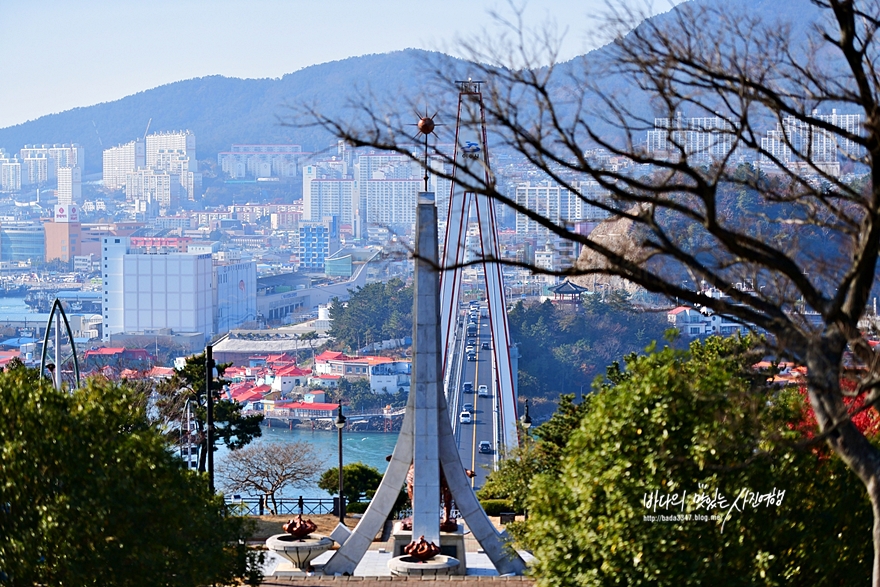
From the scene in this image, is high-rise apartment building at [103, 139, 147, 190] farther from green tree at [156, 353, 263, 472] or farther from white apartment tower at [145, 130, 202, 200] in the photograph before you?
green tree at [156, 353, 263, 472]

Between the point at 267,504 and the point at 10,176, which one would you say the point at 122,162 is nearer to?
the point at 10,176

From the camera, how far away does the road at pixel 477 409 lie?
3778 cm

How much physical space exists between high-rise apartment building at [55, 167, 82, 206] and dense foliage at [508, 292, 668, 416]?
11379 cm

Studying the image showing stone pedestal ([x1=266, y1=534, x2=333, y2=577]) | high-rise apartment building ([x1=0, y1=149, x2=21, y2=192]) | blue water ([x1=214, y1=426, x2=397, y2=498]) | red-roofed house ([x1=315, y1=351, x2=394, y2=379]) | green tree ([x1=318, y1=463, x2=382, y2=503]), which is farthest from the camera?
high-rise apartment building ([x1=0, y1=149, x2=21, y2=192])

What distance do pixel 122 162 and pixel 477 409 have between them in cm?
12659

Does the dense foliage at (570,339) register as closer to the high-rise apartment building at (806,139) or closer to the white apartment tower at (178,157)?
the high-rise apartment building at (806,139)

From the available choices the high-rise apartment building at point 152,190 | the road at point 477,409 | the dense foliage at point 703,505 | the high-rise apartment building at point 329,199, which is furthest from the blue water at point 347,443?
the high-rise apartment building at point 152,190

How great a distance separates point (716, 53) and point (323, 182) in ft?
440

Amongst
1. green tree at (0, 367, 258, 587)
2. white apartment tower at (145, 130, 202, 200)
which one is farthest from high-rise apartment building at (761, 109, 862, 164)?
white apartment tower at (145, 130, 202, 200)

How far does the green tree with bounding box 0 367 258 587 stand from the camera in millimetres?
5973

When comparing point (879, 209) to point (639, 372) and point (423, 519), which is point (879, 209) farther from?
point (423, 519)

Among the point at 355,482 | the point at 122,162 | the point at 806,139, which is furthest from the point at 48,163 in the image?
the point at 806,139

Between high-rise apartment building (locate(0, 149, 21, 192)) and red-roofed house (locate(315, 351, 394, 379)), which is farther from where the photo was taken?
high-rise apartment building (locate(0, 149, 21, 192))

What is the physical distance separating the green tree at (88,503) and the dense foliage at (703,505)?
200 cm
